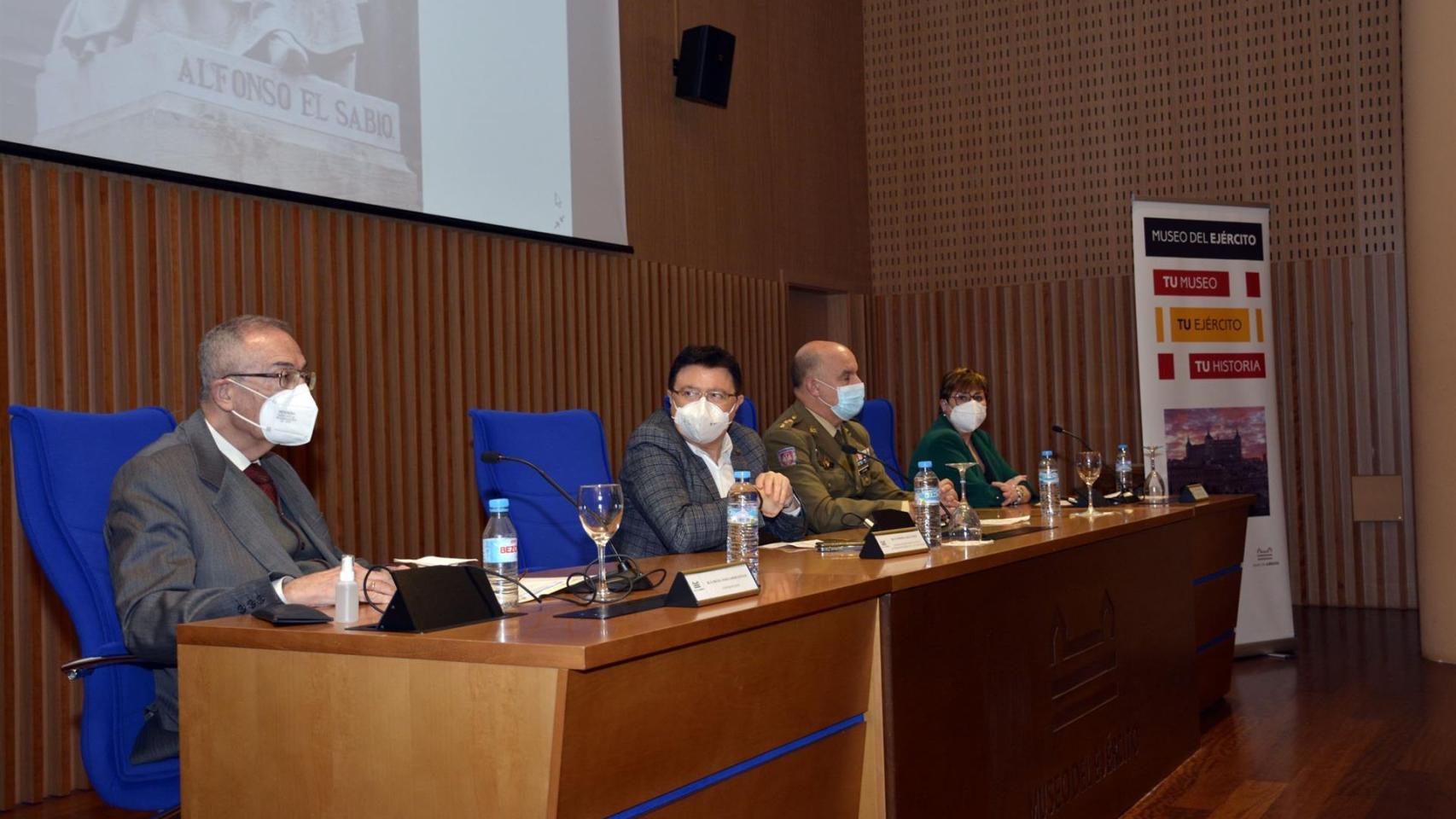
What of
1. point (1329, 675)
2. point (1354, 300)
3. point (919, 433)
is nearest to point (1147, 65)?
point (1354, 300)

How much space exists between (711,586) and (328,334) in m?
3.20

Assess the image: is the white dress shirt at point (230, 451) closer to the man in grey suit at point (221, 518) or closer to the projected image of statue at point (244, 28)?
the man in grey suit at point (221, 518)

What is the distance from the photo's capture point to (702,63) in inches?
265

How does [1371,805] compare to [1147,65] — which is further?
[1147,65]

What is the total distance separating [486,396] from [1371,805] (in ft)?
12.3

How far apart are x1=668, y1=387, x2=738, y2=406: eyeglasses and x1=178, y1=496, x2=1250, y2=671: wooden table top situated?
31.6 inches

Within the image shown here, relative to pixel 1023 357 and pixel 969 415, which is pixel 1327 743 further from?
pixel 1023 357

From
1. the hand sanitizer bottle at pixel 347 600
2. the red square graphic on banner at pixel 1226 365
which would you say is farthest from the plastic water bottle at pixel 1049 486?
the hand sanitizer bottle at pixel 347 600

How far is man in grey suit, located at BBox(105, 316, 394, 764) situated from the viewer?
7.09 feet

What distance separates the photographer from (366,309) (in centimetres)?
502

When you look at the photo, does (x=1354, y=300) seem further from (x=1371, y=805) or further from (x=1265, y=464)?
(x=1371, y=805)

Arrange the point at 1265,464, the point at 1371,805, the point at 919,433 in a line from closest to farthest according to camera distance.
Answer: the point at 1371,805, the point at 1265,464, the point at 919,433

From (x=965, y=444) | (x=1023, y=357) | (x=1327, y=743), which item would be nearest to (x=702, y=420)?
(x=965, y=444)

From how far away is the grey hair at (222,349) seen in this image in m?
2.61
